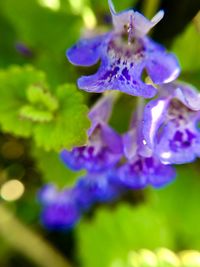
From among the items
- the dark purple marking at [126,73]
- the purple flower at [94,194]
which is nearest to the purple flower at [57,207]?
the purple flower at [94,194]

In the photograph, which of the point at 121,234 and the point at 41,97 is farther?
the point at 121,234

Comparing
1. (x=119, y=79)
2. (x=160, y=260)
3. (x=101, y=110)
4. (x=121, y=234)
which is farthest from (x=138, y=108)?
(x=121, y=234)

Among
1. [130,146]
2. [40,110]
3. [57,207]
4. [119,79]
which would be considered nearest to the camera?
[119,79]

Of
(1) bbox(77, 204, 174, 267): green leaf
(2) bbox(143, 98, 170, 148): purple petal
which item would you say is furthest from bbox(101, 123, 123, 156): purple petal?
(1) bbox(77, 204, 174, 267): green leaf

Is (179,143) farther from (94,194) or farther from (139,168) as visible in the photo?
(94,194)

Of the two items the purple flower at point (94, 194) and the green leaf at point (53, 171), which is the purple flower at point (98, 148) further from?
the purple flower at point (94, 194)

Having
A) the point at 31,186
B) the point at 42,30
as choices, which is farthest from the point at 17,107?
the point at 31,186

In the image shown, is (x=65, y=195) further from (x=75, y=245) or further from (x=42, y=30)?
(x=42, y=30)
